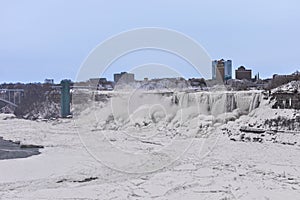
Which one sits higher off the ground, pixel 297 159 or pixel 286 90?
pixel 286 90

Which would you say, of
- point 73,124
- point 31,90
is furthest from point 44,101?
point 73,124

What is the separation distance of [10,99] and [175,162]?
35.3 metres

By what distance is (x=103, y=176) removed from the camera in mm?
9758

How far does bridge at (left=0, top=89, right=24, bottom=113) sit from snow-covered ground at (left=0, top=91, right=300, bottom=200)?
21416mm

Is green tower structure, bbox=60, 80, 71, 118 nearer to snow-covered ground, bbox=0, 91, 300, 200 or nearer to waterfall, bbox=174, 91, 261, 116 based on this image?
snow-covered ground, bbox=0, 91, 300, 200

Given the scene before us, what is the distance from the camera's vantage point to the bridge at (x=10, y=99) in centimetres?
4206

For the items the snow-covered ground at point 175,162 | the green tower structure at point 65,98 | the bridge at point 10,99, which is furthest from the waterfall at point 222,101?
the bridge at point 10,99

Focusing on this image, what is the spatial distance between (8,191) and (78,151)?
217 inches

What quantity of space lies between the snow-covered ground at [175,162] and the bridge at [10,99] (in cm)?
2142

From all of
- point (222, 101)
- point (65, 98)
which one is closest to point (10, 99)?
point (65, 98)

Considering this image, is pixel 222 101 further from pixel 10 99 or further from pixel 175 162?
pixel 10 99

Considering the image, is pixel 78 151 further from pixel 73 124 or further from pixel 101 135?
pixel 73 124

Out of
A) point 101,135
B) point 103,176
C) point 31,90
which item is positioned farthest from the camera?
point 31,90

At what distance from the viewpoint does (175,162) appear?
11.7 meters
